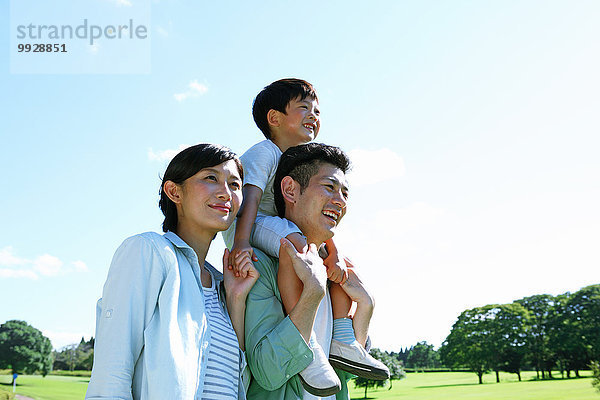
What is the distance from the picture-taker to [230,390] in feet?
9.66

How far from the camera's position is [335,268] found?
3959mm

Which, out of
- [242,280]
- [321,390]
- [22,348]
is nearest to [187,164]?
[242,280]

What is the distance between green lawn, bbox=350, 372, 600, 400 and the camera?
45.4m

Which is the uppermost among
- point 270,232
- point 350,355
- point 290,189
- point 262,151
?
point 262,151

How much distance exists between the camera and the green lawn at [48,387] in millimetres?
57531

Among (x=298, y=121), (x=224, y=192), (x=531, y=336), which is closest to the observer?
(x=224, y=192)

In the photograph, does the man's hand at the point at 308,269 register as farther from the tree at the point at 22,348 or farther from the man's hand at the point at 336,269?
the tree at the point at 22,348

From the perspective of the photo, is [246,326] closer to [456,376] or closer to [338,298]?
[338,298]

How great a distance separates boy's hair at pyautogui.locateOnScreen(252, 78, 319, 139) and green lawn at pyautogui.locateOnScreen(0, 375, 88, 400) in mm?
58009

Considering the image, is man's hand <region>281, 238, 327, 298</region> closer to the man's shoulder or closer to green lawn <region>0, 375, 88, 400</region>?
the man's shoulder

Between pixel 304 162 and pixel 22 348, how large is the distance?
295 ft

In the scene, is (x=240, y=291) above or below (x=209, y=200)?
below

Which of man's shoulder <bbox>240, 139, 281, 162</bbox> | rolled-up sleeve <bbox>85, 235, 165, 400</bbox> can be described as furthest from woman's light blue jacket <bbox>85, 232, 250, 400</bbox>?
man's shoulder <bbox>240, 139, 281, 162</bbox>

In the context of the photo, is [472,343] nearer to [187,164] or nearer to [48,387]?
[48,387]
